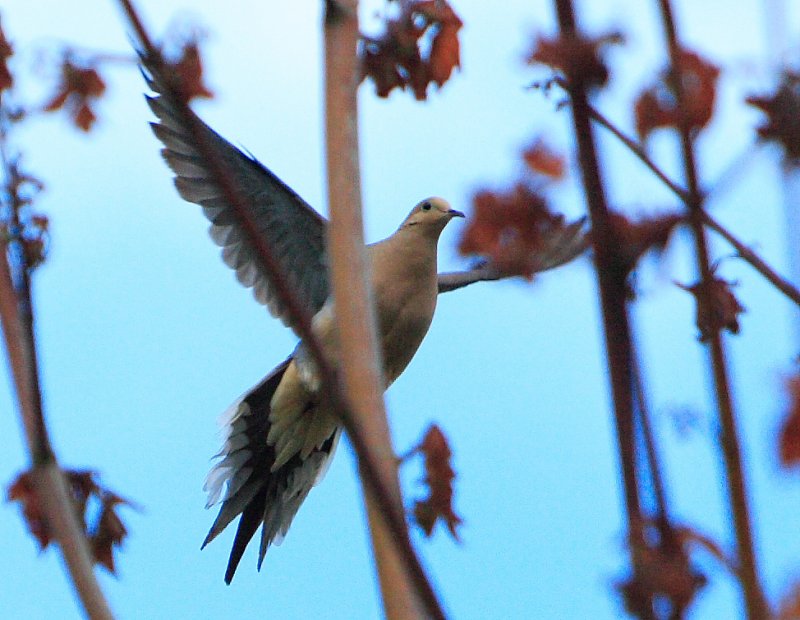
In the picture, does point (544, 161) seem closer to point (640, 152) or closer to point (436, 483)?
point (640, 152)

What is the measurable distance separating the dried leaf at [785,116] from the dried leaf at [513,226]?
25cm

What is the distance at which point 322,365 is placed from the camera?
4.13ft

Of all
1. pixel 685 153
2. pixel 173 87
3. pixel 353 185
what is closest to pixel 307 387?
pixel 353 185

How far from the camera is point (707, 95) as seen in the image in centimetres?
117

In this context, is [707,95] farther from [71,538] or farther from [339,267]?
[71,538]

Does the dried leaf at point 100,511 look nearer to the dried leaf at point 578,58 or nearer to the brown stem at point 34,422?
the brown stem at point 34,422

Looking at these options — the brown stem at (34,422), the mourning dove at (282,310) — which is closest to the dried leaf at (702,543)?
the brown stem at (34,422)

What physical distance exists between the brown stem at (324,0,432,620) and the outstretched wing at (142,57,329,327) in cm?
337

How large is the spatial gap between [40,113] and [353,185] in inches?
38.1

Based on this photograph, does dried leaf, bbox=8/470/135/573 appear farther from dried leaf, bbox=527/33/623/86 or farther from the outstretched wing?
the outstretched wing

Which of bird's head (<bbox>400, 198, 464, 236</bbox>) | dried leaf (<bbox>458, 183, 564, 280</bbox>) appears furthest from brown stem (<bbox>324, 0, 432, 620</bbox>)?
bird's head (<bbox>400, 198, 464, 236</bbox>)

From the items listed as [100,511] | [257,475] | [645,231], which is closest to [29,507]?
[100,511]

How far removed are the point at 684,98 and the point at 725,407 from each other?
0.32 meters

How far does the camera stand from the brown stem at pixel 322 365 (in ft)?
3.91
